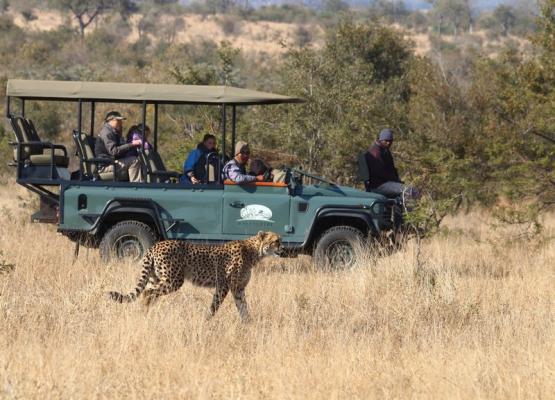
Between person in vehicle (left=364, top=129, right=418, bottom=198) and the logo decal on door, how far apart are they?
5.28ft

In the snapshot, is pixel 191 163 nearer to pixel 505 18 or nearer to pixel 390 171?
pixel 390 171

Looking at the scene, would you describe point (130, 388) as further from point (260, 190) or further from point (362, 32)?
point (362, 32)

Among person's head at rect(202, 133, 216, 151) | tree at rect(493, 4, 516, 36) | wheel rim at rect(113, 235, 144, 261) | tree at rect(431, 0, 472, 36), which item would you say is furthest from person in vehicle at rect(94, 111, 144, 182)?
tree at rect(431, 0, 472, 36)

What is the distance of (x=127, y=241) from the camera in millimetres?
11484

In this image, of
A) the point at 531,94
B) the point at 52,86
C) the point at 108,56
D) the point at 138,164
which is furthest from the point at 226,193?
the point at 108,56

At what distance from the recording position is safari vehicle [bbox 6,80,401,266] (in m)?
11.2

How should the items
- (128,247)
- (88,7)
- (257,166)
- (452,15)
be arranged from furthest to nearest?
(452,15)
(88,7)
(257,166)
(128,247)

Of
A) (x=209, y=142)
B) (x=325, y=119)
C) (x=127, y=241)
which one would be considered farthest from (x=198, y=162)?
(x=325, y=119)

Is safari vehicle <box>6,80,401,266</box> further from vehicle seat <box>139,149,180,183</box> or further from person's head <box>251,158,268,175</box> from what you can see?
person's head <box>251,158,268,175</box>

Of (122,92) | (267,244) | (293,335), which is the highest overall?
(122,92)

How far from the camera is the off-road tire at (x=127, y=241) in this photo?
11.4 meters

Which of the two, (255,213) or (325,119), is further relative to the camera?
(325,119)

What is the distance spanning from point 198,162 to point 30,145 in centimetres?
180

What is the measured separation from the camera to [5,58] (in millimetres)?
44344
